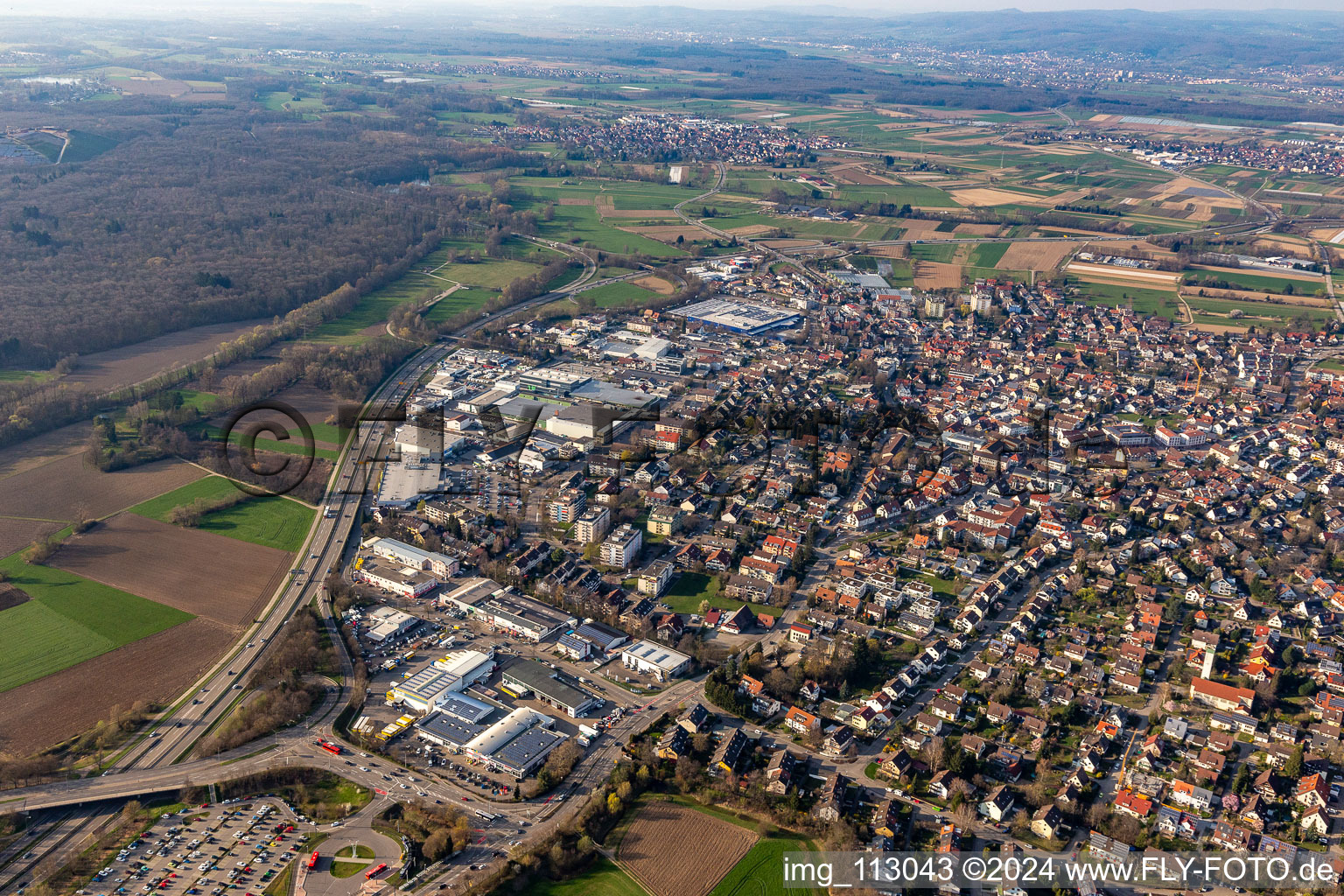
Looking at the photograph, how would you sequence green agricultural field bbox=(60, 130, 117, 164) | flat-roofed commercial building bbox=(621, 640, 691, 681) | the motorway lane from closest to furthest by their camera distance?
the motorway lane
flat-roofed commercial building bbox=(621, 640, 691, 681)
green agricultural field bbox=(60, 130, 117, 164)

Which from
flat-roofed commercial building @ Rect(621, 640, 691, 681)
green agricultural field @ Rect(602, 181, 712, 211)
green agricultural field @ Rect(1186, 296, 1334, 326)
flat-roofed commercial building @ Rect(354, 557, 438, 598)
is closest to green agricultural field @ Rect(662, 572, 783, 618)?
flat-roofed commercial building @ Rect(621, 640, 691, 681)

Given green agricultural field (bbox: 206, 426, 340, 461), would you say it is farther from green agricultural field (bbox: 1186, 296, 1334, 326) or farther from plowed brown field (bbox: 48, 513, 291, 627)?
green agricultural field (bbox: 1186, 296, 1334, 326)

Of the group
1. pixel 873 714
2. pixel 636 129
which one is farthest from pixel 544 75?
pixel 873 714

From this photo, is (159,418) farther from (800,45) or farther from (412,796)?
(800,45)

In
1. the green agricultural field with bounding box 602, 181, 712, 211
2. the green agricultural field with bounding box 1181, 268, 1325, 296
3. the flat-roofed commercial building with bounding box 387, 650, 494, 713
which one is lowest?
the flat-roofed commercial building with bounding box 387, 650, 494, 713

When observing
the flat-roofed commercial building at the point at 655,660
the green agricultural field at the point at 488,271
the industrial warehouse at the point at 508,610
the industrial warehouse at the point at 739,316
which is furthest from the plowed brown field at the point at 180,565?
the green agricultural field at the point at 488,271

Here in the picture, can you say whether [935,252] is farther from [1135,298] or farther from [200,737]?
[200,737]

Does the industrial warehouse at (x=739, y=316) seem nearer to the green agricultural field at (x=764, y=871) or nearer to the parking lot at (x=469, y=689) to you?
the parking lot at (x=469, y=689)
